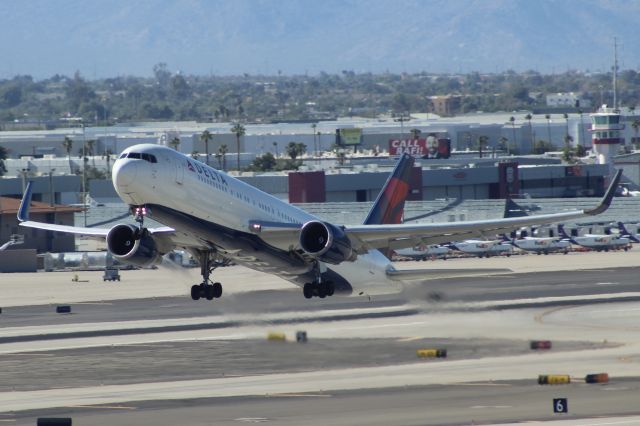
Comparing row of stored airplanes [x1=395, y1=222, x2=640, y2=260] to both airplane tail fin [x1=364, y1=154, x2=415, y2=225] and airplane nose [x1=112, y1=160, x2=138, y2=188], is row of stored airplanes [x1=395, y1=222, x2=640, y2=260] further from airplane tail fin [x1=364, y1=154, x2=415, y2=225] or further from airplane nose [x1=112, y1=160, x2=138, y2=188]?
airplane nose [x1=112, y1=160, x2=138, y2=188]

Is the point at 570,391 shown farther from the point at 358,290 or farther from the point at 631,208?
the point at 631,208

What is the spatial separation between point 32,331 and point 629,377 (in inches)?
1559

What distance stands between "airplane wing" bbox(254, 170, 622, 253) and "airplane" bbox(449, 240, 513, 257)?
65.0 metres

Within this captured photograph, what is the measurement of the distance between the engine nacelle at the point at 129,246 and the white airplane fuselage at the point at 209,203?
174 cm

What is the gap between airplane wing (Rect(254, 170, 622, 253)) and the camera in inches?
2571

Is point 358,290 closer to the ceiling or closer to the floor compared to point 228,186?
closer to the floor

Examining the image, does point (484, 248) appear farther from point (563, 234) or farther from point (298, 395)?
point (298, 395)

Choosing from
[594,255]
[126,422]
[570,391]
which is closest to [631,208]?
[594,255]

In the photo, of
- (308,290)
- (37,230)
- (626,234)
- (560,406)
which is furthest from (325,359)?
(626,234)

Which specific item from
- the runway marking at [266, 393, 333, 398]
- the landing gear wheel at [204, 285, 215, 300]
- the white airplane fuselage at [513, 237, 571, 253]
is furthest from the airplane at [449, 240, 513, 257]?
the runway marking at [266, 393, 333, 398]

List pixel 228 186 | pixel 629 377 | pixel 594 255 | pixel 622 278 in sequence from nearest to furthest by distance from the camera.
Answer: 1. pixel 228 186
2. pixel 629 377
3. pixel 622 278
4. pixel 594 255

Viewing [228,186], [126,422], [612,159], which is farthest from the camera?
[612,159]

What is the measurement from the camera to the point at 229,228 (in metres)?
A: 64.6

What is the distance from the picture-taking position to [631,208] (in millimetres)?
151500
